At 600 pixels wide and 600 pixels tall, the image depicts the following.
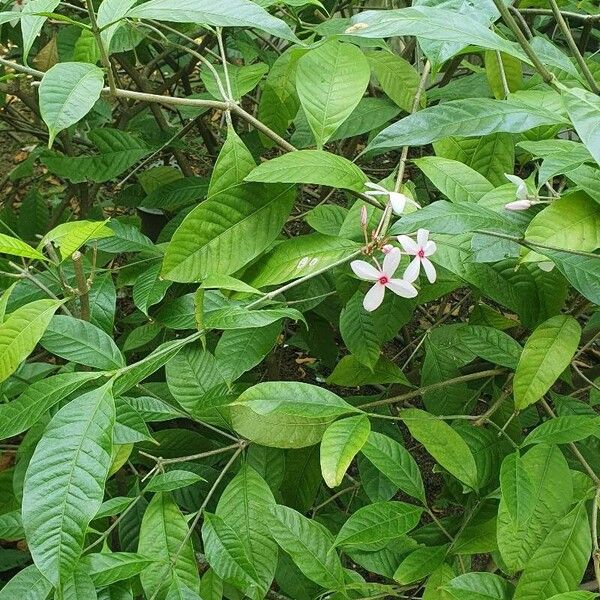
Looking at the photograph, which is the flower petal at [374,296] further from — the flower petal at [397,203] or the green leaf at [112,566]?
the green leaf at [112,566]

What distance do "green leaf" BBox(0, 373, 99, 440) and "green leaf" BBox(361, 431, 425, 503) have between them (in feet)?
1.12

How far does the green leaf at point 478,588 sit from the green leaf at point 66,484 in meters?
0.39

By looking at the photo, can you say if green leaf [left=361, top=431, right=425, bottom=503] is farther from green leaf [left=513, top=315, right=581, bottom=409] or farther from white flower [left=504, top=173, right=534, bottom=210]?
white flower [left=504, top=173, right=534, bottom=210]

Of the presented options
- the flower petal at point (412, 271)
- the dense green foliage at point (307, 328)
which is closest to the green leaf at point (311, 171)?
the dense green foliage at point (307, 328)

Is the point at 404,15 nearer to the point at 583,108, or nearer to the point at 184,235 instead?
the point at 583,108

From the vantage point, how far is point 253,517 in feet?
2.96

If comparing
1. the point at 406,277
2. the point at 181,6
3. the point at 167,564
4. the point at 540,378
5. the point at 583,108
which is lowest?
the point at 167,564

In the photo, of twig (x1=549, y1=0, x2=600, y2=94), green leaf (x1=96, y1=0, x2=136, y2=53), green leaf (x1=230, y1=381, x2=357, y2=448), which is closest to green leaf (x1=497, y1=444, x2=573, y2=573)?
green leaf (x1=230, y1=381, x2=357, y2=448)

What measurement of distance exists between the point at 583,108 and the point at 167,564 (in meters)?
0.68

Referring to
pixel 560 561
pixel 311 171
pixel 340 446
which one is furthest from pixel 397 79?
pixel 560 561

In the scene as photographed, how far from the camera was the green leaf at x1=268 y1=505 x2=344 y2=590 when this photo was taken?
0.83 meters

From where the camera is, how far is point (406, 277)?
2.54 ft

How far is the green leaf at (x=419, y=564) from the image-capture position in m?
0.85

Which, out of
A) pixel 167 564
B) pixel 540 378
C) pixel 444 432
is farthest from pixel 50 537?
pixel 540 378
